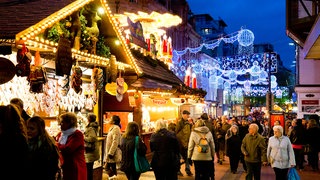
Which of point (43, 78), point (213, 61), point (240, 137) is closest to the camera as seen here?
point (43, 78)

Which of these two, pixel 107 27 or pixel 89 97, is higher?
pixel 107 27

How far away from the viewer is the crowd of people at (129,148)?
471cm

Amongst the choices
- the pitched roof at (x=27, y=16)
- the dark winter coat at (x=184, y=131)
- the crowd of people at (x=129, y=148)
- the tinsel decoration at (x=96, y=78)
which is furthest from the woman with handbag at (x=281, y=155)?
the pitched roof at (x=27, y=16)

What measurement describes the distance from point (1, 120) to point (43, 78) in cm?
396

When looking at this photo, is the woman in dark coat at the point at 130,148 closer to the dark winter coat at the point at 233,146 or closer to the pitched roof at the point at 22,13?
the pitched roof at the point at 22,13

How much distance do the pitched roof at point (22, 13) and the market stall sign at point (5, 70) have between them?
0.42 meters

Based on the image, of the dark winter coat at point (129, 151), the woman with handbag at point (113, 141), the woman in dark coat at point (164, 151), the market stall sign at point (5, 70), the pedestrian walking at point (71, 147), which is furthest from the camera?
the woman with handbag at point (113, 141)

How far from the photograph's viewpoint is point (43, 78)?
8.52 meters

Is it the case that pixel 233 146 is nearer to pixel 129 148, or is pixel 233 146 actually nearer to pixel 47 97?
pixel 129 148

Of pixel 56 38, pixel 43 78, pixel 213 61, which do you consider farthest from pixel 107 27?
pixel 213 61

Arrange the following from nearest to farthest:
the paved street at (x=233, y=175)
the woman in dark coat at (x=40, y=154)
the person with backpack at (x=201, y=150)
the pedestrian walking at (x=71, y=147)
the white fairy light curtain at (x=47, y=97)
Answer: the woman in dark coat at (x=40, y=154), the pedestrian walking at (x=71, y=147), the white fairy light curtain at (x=47, y=97), the person with backpack at (x=201, y=150), the paved street at (x=233, y=175)

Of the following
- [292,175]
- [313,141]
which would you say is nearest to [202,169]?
[292,175]

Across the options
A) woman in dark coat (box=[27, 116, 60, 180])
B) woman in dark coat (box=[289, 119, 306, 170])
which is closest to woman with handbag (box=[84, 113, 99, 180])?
woman in dark coat (box=[27, 116, 60, 180])

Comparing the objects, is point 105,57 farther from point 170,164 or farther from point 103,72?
point 170,164
